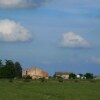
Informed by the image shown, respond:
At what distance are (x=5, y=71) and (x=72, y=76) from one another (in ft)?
102

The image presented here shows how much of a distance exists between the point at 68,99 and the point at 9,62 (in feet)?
396

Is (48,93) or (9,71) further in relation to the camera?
(9,71)

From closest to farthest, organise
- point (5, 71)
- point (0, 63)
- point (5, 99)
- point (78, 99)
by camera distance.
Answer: point (5, 99) → point (78, 99) → point (5, 71) → point (0, 63)

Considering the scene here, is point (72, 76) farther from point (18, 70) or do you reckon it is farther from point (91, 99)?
point (91, 99)

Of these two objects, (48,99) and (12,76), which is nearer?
(48,99)

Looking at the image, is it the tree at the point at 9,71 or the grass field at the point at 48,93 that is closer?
the grass field at the point at 48,93

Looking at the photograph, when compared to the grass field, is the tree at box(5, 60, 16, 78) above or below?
above

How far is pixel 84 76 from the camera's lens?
171250 millimetres

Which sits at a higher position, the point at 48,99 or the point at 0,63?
the point at 0,63

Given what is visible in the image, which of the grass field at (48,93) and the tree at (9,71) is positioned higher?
the tree at (9,71)

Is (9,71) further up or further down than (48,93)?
further up

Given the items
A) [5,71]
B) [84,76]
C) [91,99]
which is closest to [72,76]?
[84,76]

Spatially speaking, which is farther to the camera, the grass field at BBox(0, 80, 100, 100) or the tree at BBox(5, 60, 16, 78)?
the tree at BBox(5, 60, 16, 78)

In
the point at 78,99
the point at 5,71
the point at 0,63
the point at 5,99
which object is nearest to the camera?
the point at 5,99
